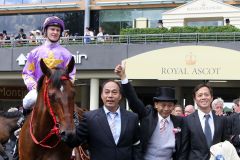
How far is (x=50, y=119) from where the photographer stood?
18.6 feet

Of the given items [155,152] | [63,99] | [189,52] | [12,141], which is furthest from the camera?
[189,52]

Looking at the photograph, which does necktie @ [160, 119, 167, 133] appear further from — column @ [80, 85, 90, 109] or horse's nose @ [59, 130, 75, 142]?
column @ [80, 85, 90, 109]

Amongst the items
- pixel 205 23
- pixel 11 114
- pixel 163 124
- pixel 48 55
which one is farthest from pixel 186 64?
pixel 163 124

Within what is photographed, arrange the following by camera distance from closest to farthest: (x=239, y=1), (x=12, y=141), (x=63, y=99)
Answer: (x=63, y=99), (x=12, y=141), (x=239, y=1)

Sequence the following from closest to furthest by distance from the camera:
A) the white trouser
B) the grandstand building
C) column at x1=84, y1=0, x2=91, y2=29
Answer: the white trouser, the grandstand building, column at x1=84, y1=0, x2=91, y2=29

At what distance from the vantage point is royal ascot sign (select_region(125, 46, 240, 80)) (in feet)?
74.6

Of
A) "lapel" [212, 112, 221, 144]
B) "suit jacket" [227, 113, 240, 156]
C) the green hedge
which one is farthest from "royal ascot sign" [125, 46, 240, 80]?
"lapel" [212, 112, 221, 144]

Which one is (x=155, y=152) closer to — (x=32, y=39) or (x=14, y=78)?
(x=32, y=39)

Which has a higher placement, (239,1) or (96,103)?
(239,1)

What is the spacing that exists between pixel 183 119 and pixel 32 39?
70.5ft

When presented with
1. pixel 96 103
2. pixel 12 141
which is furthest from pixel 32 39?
pixel 12 141

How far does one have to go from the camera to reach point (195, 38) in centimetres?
2394

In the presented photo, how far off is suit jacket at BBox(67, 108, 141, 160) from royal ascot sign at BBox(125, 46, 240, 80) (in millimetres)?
17567

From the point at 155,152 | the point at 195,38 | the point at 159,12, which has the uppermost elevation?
the point at 159,12
